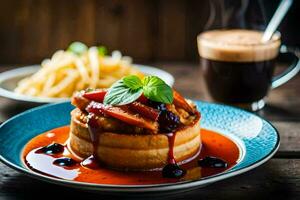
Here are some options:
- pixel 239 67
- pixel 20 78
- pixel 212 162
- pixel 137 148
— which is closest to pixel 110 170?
pixel 137 148

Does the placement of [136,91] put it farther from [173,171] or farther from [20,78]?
[20,78]

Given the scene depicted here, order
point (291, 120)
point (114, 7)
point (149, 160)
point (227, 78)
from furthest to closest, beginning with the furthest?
point (114, 7)
point (227, 78)
point (291, 120)
point (149, 160)

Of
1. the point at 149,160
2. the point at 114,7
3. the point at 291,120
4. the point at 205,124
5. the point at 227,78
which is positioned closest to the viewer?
the point at 149,160

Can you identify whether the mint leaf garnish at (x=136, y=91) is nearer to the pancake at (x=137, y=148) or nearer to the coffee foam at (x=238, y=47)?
the pancake at (x=137, y=148)

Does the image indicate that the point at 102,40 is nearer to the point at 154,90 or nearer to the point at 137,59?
the point at 137,59

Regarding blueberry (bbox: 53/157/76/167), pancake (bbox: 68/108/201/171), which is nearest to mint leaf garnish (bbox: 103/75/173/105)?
pancake (bbox: 68/108/201/171)

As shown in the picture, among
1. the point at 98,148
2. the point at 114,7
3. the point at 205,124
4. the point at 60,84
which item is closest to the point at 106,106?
the point at 98,148
